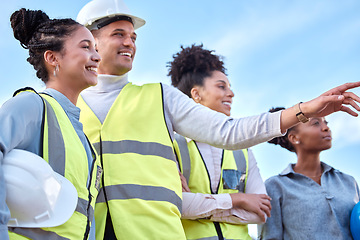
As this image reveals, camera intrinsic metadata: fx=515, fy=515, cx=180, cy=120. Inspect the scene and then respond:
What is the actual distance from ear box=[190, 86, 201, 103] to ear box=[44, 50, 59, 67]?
2133 mm

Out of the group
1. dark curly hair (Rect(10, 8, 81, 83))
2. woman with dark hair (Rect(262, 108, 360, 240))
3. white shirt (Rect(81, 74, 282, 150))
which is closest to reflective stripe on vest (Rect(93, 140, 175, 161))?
white shirt (Rect(81, 74, 282, 150))

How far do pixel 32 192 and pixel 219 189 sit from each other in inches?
79.9

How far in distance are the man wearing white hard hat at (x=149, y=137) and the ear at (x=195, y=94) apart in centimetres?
149

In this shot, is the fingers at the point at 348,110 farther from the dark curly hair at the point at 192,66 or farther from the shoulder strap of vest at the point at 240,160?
the dark curly hair at the point at 192,66

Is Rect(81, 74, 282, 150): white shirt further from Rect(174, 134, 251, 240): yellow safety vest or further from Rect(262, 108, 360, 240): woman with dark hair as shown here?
Rect(262, 108, 360, 240): woman with dark hair

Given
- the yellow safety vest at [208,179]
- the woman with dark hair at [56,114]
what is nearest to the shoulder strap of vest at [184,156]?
the yellow safety vest at [208,179]

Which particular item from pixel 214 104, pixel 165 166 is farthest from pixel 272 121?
pixel 214 104

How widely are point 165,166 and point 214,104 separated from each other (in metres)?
1.83

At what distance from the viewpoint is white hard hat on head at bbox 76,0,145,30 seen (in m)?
3.86

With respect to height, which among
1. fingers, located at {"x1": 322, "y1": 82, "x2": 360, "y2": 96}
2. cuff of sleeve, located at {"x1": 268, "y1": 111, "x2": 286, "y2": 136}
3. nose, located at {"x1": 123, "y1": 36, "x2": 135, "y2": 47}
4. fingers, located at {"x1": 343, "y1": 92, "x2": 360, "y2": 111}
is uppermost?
nose, located at {"x1": 123, "y1": 36, "x2": 135, "y2": 47}

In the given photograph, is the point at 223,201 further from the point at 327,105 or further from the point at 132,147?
the point at 327,105

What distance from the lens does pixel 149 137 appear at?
125 inches

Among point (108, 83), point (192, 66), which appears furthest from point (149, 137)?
point (192, 66)

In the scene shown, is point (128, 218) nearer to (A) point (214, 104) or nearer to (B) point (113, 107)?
(B) point (113, 107)
